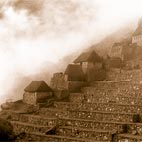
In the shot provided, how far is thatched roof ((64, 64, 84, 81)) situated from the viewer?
2670 centimetres

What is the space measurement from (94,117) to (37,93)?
586 cm

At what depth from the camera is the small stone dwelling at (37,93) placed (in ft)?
85.1

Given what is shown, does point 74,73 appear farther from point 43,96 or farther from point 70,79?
point 43,96

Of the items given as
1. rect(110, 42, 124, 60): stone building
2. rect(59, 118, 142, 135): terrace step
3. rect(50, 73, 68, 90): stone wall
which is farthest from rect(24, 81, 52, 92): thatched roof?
rect(110, 42, 124, 60): stone building

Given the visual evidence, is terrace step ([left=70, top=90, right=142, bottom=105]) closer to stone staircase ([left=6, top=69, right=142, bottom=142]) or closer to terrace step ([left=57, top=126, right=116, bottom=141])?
stone staircase ([left=6, top=69, right=142, bottom=142])

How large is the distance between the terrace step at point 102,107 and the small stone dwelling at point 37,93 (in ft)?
5.07

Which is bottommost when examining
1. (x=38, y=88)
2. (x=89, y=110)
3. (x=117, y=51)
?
(x=89, y=110)

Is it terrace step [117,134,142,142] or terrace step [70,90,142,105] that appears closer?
terrace step [117,134,142,142]

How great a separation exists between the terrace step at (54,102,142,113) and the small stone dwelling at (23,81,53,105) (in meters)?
1.55

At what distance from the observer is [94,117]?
2109 centimetres

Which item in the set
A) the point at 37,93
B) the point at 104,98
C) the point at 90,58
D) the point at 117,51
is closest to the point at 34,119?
the point at 37,93

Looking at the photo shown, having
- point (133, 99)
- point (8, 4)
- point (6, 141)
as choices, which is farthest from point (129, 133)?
point (8, 4)

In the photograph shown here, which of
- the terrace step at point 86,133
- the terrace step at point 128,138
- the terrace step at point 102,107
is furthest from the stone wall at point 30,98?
the terrace step at point 128,138

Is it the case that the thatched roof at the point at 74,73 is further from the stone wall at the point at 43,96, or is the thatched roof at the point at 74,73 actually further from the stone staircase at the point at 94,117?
the stone wall at the point at 43,96
